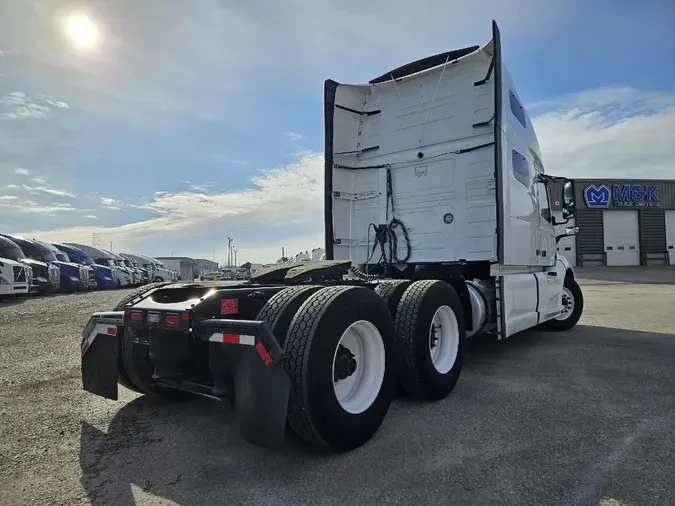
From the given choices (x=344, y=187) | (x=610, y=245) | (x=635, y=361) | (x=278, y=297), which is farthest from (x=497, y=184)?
(x=610, y=245)

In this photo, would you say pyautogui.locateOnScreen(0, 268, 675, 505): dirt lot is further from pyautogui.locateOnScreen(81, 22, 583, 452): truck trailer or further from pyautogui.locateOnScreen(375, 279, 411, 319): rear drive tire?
pyautogui.locateOnScreen(375, 279, 411, 319): rear drive tire

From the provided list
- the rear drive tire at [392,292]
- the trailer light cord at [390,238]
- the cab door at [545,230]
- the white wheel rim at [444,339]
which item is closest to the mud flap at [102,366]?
the rear drive tire at [392,292]

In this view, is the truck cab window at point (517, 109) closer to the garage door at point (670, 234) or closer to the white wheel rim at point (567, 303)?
→ the white wheel rim at point (567, 303)

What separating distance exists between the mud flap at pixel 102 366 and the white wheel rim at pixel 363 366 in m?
1.74

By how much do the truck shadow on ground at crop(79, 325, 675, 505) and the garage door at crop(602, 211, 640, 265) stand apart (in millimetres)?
37708

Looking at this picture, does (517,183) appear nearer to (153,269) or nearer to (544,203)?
(544,203)

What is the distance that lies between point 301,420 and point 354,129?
4885mm

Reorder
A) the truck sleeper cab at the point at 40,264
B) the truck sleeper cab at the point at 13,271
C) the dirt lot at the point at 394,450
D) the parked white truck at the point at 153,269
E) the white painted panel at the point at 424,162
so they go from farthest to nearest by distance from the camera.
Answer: the parked white truck at the point at 153,269
the truck sleeper cab at the point at 40,264
the truck sleeper cab at the point at 13,271
the white painted panel at the point at 424,162
the dirt lot at the point at 394,450

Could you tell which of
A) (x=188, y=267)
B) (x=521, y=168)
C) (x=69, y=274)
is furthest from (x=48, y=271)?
(x=521, y=168)

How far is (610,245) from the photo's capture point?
1487 inches

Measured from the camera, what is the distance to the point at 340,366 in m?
3.32

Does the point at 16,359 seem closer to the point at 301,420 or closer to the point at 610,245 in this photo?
the point at 301,420

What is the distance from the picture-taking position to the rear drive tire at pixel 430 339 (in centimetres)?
412

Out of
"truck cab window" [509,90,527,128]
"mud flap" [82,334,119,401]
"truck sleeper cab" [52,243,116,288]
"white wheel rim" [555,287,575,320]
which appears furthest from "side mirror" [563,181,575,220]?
"truck sleeper cab" [52,243,116,288]
